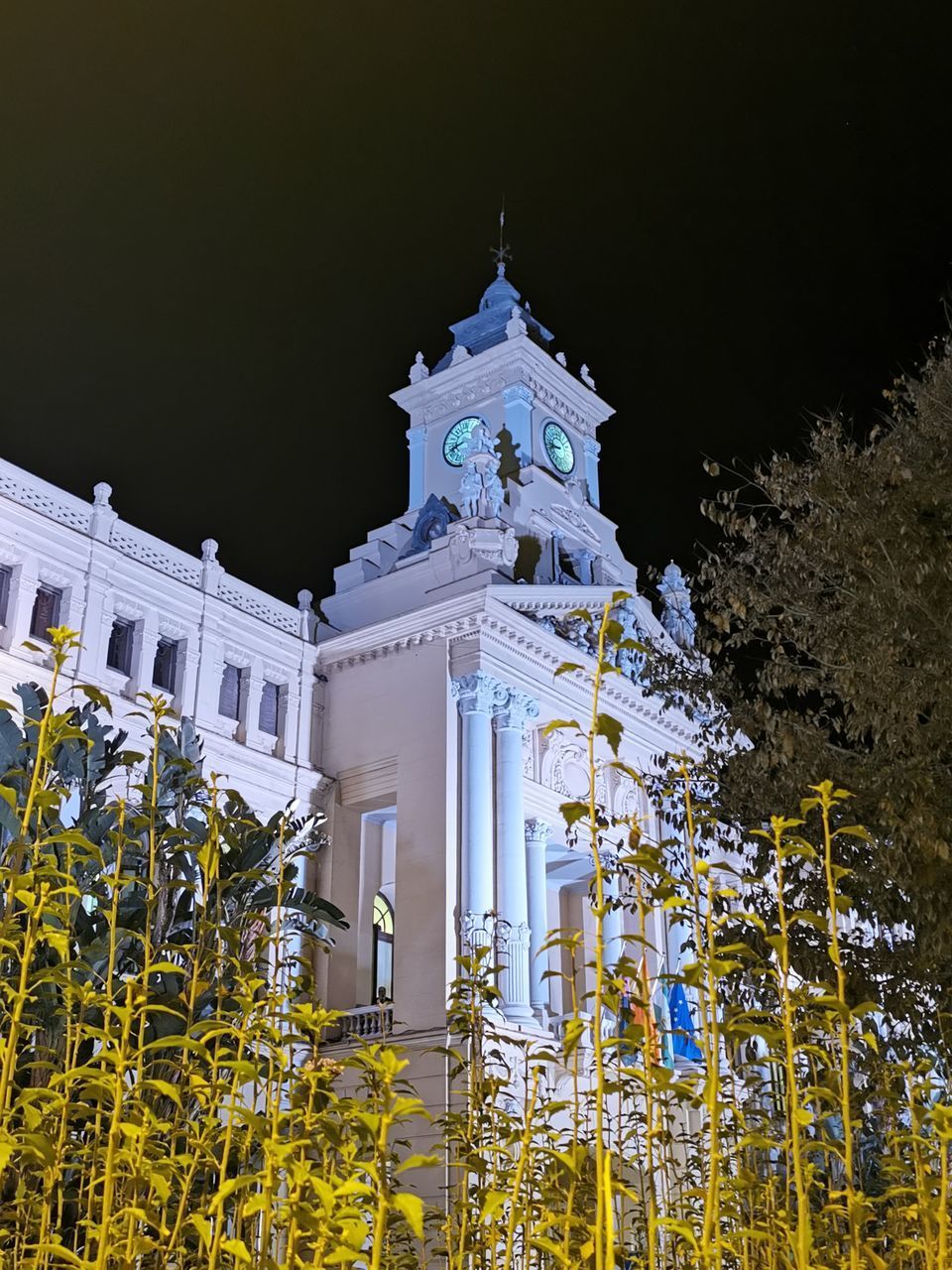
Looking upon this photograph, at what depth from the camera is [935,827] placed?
10.6m

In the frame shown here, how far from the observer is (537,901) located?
2895 cm

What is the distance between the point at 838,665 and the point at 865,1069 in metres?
3.99

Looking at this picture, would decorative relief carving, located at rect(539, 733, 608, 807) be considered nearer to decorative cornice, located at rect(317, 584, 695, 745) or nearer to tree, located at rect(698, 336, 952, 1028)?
decorative cornice, located at rect(317, 584, 695, 745)

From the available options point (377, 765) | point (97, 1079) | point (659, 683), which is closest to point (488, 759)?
point (377, 765)

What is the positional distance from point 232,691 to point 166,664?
185cm

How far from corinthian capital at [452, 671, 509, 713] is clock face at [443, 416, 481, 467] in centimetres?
923

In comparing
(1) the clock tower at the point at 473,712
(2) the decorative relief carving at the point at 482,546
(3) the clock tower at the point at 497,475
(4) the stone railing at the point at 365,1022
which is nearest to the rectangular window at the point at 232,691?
(1) the clock tower at the point at 473,712

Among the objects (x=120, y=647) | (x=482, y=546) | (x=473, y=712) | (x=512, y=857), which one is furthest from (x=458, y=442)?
(x=512, y=857)

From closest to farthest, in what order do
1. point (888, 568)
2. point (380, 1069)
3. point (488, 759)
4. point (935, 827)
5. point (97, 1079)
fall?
point (380, 1069) → point (97, 1079) → point (935, 827) → point (888, 568) → point (488, 759)

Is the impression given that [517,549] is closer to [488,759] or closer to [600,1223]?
[488,759]

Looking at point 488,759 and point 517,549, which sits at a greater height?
point 517,549

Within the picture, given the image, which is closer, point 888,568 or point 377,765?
point 888,568

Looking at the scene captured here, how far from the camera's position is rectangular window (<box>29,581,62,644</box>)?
25.1 m

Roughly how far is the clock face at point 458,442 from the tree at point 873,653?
73.4 ft
